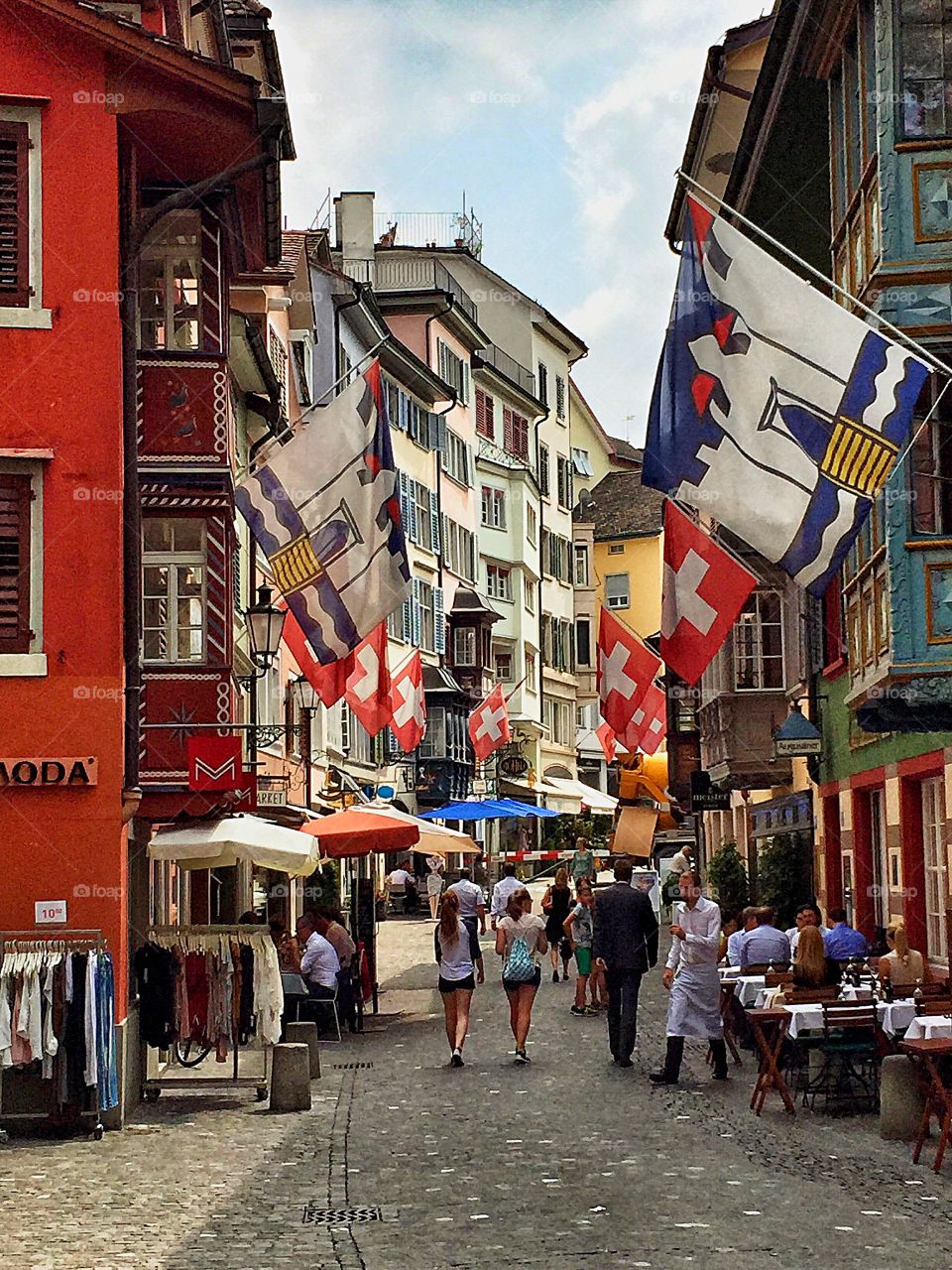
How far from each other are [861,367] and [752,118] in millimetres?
13030

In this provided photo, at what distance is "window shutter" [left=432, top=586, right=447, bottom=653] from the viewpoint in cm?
6538

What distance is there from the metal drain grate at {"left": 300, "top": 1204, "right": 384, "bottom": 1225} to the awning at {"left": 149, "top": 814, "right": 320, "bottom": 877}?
7262 mm

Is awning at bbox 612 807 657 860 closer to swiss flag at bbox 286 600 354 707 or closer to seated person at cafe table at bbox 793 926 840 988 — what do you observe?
swiss flag at bbox 286 600 354 707

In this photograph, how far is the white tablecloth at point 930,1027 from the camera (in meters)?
15.1

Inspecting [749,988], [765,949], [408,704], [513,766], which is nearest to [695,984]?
[749,988]

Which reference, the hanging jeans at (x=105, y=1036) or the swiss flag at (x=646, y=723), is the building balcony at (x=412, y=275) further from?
the hanging jeans at (x=105, y=1036)

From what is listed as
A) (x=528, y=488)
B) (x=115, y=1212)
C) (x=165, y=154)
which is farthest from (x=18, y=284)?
(x=528, y=488)

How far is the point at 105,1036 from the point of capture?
56.5 ft

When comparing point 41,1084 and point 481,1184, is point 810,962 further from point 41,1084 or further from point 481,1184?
point 41,1084

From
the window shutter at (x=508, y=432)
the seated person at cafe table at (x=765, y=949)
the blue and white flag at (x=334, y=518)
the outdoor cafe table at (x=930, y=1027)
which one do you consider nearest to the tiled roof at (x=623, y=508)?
the window shutter at (x=508, y=432)

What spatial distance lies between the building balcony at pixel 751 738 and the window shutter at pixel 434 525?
29.0m

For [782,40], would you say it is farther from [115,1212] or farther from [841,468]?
[115,1212]

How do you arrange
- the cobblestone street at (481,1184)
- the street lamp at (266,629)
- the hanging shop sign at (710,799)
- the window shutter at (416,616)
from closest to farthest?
Result: the cobblestone street at (481,1184) → the street lamp at (266,629) → the hanging shop sign at (710,799) → the window shutter at (416,616)

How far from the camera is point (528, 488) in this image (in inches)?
3125
